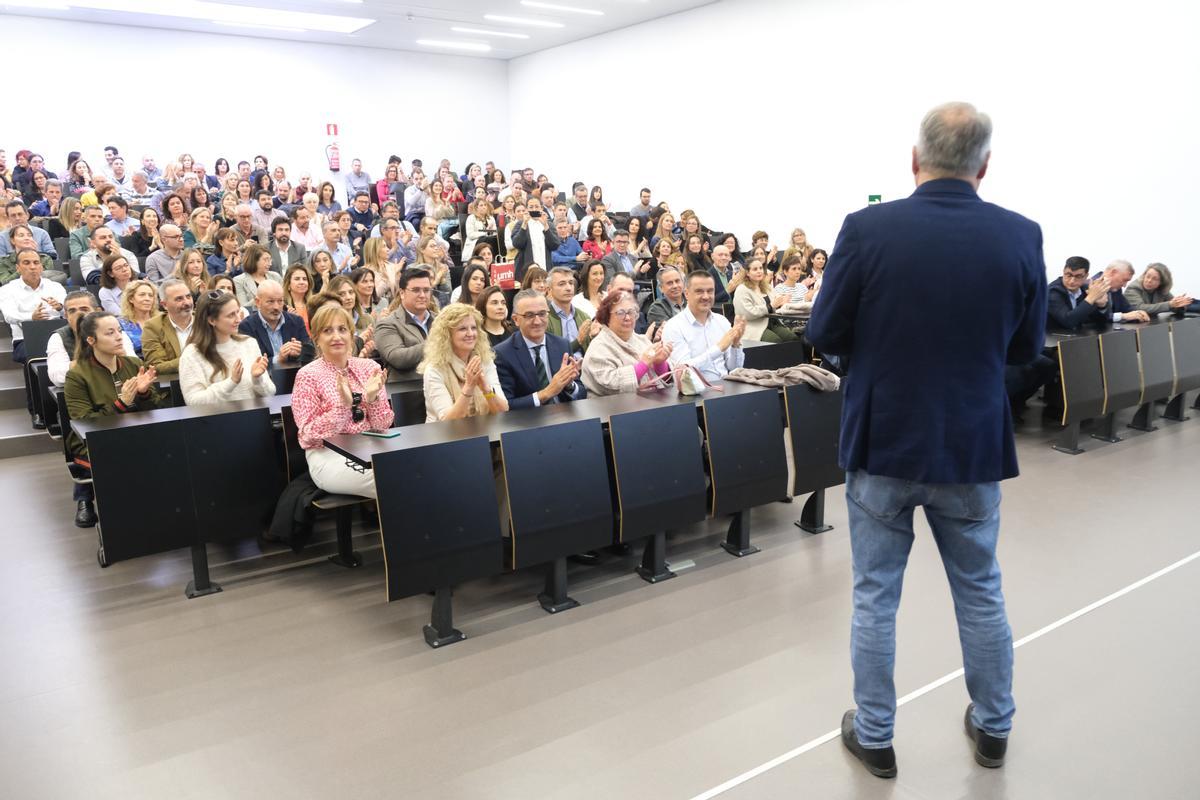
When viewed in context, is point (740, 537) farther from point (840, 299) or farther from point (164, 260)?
point (164, 260)

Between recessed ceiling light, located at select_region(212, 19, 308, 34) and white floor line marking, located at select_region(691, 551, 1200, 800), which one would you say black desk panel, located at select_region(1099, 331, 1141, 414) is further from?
recessed ceiling light, located at select_region(212, 19, 308, 34)

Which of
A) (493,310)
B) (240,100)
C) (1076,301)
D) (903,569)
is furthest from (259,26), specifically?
(903,569)

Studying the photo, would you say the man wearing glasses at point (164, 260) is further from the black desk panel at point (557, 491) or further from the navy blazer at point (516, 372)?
the black desk panel at point (557, 491)

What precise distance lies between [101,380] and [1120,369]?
18.9 ft

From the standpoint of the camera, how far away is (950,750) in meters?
2.30

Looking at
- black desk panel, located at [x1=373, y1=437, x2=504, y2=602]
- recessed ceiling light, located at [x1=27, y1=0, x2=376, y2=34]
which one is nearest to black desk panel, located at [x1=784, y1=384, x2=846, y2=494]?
black desk panel, located at [x1=373, y1=437, x2=504, y2=602]

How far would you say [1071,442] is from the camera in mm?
5293

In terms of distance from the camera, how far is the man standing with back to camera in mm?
1832

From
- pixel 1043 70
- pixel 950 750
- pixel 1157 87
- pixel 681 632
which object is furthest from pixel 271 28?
pixel 950 750

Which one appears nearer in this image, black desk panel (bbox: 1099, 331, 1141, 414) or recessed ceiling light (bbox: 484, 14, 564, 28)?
black desk panel (bbox: 1099, 331, 1141, 414)

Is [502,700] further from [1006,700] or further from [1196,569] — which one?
[1196,569]

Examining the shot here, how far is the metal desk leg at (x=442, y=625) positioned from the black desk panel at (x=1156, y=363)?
4719 mm

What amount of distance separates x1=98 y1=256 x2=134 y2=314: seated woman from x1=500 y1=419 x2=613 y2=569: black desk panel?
3.80 metres

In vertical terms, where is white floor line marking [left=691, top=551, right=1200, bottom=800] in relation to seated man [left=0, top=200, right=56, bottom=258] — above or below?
below
